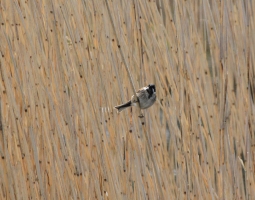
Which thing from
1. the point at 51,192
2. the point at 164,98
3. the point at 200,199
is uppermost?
the point at 164,98

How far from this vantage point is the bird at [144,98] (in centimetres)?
181

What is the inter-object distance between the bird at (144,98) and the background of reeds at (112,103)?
3 cm

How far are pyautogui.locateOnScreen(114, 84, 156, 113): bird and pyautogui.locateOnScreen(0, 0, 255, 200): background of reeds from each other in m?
0.03

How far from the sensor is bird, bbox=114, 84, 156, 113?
1.81 m

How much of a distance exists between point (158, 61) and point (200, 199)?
1.82ft

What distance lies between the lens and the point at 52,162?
1.91m

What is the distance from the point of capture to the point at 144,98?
184cm

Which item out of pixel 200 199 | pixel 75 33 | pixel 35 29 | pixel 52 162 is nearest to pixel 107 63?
pixel 75 33

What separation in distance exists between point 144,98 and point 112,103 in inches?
5.4

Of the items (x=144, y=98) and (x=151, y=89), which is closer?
(x=144, y=98)

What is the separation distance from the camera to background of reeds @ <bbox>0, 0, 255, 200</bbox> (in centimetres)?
185

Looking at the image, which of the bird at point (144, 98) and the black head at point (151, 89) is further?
the black head at point (151, 89)

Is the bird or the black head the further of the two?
the black head

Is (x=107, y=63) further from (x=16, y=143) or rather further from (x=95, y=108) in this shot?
(x=16, y=143)
